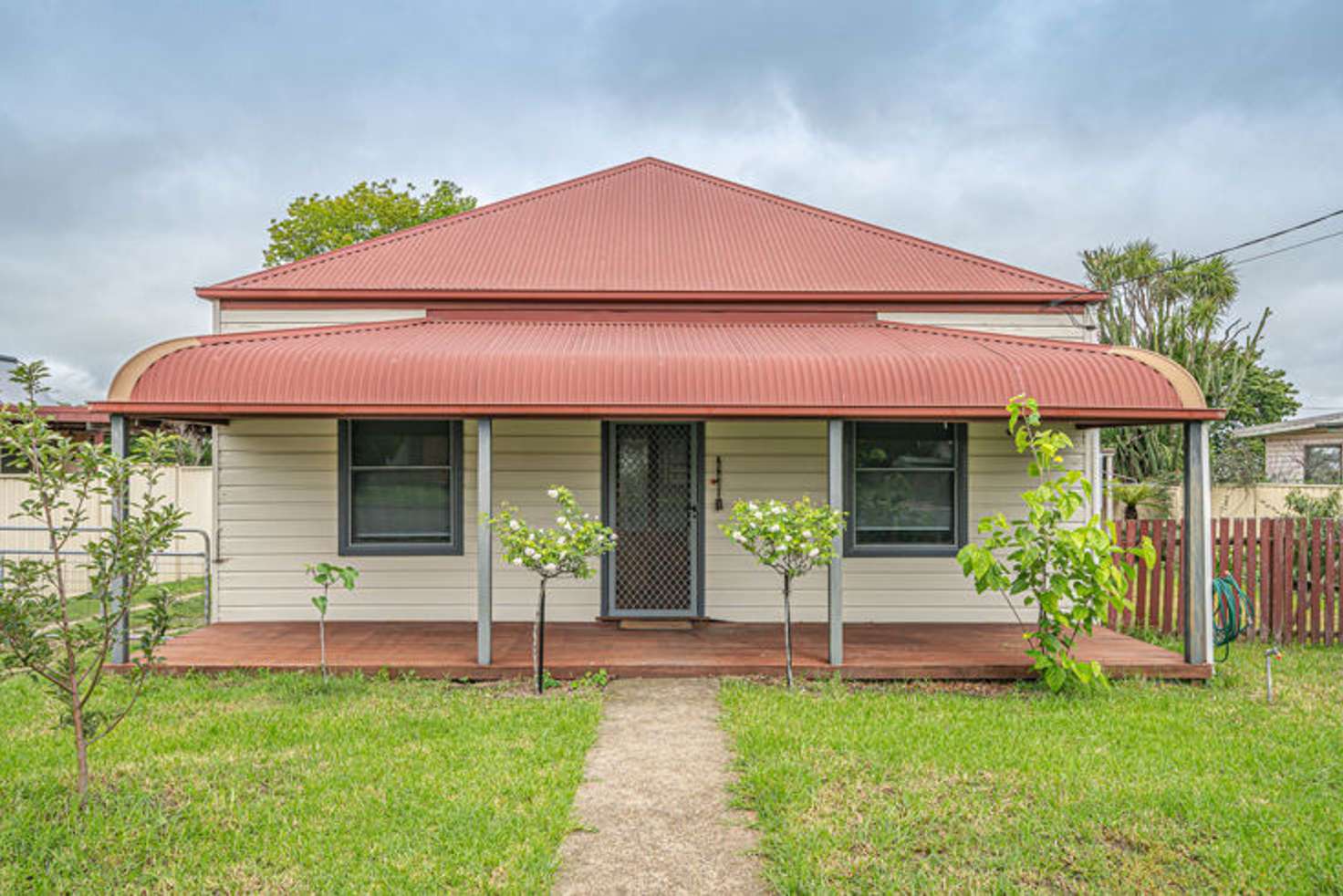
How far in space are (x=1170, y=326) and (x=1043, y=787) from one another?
825 inches

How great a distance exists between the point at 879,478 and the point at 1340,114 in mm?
25482

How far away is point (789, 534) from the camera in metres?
5.99

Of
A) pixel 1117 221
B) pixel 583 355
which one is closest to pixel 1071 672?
pixel 583 355

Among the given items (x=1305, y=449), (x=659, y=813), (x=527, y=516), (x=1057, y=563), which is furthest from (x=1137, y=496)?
(x=659, y=813)

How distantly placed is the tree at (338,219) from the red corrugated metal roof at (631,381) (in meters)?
22.5

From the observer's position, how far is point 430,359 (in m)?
6.67

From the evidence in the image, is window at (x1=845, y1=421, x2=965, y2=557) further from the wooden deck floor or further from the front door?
the front door

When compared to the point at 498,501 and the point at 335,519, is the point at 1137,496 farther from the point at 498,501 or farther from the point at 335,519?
the point at 335,519

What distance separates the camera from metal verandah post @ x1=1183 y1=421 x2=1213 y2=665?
20.9ft

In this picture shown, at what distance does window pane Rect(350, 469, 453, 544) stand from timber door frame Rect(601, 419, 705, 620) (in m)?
1.63

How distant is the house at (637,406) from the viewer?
6555mm

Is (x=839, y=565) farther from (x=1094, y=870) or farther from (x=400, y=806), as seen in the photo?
(x=400, y=806)

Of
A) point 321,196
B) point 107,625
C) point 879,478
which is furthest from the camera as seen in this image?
point 321,196

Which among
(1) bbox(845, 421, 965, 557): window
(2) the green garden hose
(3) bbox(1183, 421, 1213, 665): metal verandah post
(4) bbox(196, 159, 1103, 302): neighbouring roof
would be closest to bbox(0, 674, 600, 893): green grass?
(1) bbox(845, 421, 965, 557): window
